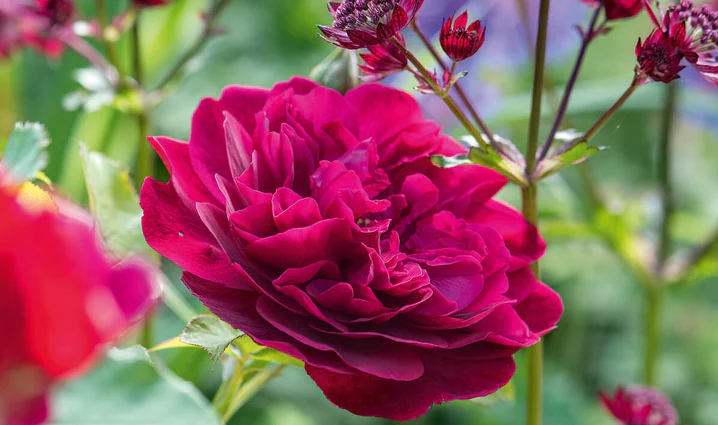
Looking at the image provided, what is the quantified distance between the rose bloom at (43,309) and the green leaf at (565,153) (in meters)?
0.19

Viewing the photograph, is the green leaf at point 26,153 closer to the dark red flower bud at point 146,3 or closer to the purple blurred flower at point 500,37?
the dark red flower bud at point 146,3

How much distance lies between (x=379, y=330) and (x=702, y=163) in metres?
1.15

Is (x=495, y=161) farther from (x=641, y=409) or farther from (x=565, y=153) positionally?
(x=641, y=409)

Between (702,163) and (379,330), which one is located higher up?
(379,330)

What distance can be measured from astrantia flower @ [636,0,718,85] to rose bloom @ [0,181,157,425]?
0.68 ft

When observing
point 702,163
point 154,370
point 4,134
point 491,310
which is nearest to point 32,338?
point 154,370

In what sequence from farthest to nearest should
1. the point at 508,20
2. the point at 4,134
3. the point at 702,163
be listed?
the point at 702,163 → the point at 508,20 → the point at 4,134

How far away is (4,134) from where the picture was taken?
554 millimetres

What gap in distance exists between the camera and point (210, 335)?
24 cm

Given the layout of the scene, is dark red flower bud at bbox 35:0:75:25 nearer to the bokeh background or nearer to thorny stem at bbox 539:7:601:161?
the bokeh background

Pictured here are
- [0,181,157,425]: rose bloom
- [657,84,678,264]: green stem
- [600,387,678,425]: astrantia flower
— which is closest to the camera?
[0,181,157,425]: rose bloom

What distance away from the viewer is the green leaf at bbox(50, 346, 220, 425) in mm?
152

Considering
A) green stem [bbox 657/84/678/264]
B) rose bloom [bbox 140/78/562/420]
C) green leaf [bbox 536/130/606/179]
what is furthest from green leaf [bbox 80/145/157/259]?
green stem [bbox 657/84/678/264]

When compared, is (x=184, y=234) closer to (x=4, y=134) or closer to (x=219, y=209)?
(x=219, y=209)
